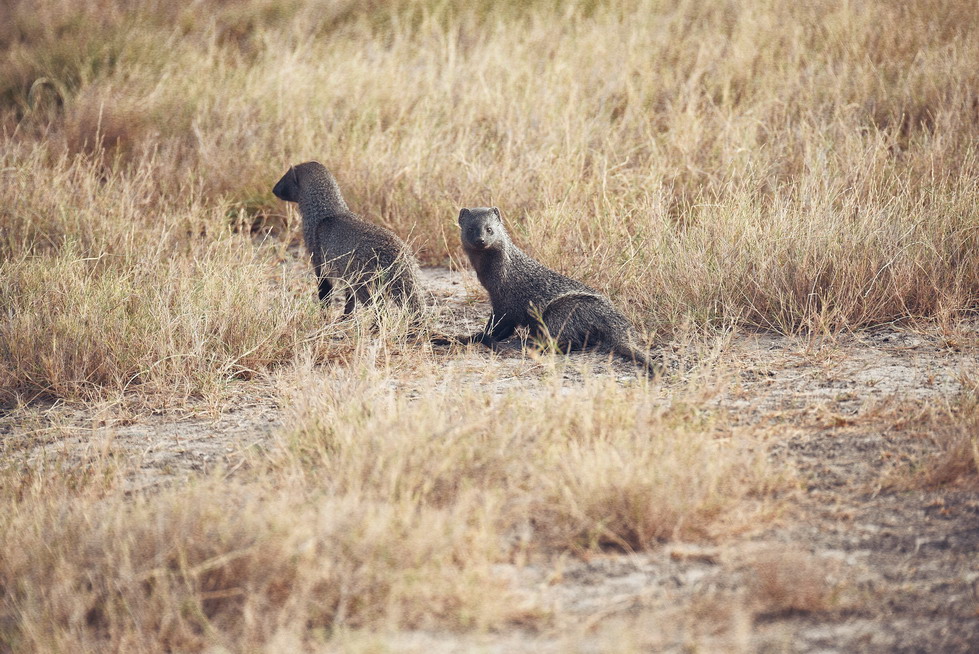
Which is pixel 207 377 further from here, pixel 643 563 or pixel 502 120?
pixel 502 120

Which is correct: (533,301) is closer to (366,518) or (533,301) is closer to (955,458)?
(955,458)

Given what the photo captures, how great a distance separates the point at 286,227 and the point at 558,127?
2.13m

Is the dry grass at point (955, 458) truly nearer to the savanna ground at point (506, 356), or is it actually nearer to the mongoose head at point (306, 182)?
the savanna ground at point (506, 356)

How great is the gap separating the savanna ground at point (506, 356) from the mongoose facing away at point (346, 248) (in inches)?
10.5

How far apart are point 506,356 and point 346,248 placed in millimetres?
1188

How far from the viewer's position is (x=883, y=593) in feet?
8.81

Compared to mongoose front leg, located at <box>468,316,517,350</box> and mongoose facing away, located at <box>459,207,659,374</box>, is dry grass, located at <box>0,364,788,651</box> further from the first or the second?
mongoose front leg, located at <box>468,316,517,350</box>

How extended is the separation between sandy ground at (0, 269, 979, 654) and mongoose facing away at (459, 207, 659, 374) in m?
0.14

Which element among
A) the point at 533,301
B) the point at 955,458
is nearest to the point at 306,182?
the point at 533,301

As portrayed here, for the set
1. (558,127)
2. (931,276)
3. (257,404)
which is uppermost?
(558,127)

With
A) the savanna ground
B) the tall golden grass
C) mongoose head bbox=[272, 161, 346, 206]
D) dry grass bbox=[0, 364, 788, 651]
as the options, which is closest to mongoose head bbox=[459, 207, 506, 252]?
the savanna ground

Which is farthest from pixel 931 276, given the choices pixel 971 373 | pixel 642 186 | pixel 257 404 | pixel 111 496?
pixel 111 496

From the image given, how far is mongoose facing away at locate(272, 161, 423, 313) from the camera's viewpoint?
5.15m

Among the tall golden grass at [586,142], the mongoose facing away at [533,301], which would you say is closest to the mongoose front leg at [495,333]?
the mongoose facing away at [533,301]
